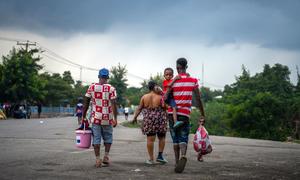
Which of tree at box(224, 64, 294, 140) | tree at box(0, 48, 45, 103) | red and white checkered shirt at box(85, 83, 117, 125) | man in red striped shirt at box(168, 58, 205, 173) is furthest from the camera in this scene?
tree at box(0, 48, 45, 103)

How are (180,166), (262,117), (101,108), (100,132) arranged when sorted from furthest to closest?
1. (262,117)
2. (100,132)
3. (101,108)
4. (180,166)

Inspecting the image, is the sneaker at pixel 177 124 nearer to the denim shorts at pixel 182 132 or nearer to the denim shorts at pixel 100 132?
the denim shorts at pixel 182 132

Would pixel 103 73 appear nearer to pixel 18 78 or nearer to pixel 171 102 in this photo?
pixel 171 102

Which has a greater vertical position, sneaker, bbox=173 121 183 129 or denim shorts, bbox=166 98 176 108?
denim shorts, bbox=166 98 176 108

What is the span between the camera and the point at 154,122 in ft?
29.4

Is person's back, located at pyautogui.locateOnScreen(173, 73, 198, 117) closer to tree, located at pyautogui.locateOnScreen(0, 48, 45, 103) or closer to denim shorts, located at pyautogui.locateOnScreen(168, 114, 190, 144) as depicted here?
denim shorts, located at pyautogui.locateOnScreen(168, 114, 190, 144)

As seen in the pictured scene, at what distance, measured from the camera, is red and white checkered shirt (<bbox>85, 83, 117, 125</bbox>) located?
8.34 m

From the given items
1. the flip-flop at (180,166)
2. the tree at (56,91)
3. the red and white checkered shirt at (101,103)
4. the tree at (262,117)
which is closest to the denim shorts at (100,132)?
the red and white checkered shirt at (101,103)

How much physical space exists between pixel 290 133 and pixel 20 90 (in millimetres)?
31016

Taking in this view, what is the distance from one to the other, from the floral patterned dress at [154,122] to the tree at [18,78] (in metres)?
42.7

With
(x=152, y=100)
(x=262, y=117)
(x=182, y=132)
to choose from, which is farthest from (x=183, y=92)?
(x=262, y=117)

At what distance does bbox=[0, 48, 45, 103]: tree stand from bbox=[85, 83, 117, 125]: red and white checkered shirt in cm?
4295

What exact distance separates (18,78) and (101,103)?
44.5m

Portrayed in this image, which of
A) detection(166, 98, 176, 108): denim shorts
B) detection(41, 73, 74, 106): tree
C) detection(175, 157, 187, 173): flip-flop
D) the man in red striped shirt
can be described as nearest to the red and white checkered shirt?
detection(166, 98, 176, 108): denim shorts
